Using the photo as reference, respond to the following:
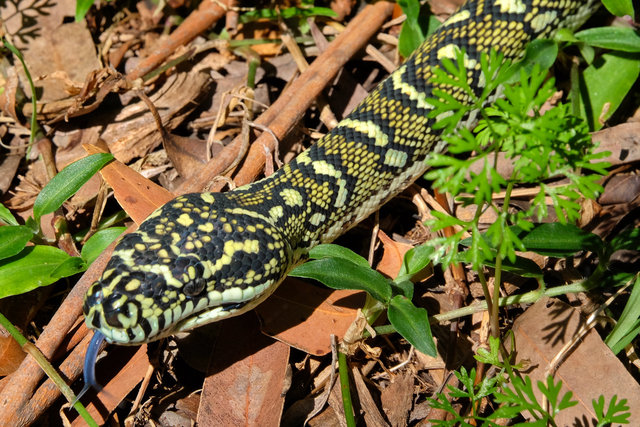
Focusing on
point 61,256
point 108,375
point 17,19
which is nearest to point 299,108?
point 61,256

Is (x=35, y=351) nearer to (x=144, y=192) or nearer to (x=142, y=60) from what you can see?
(x=144, y=192)

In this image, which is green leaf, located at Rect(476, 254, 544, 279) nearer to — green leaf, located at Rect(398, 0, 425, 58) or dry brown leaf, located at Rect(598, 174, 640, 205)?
dry brown leaf, located at Rect(598, 174, 640, 205)

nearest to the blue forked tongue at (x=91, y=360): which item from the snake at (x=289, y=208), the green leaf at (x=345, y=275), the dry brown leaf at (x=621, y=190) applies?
the snake at (x=289, y=208)

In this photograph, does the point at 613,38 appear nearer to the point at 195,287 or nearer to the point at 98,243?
the point at 195,287

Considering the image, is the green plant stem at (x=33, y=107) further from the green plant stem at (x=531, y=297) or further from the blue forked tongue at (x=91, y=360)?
the green plant stem at (x=531, y=297)

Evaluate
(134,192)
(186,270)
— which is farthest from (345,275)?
(134,192)
